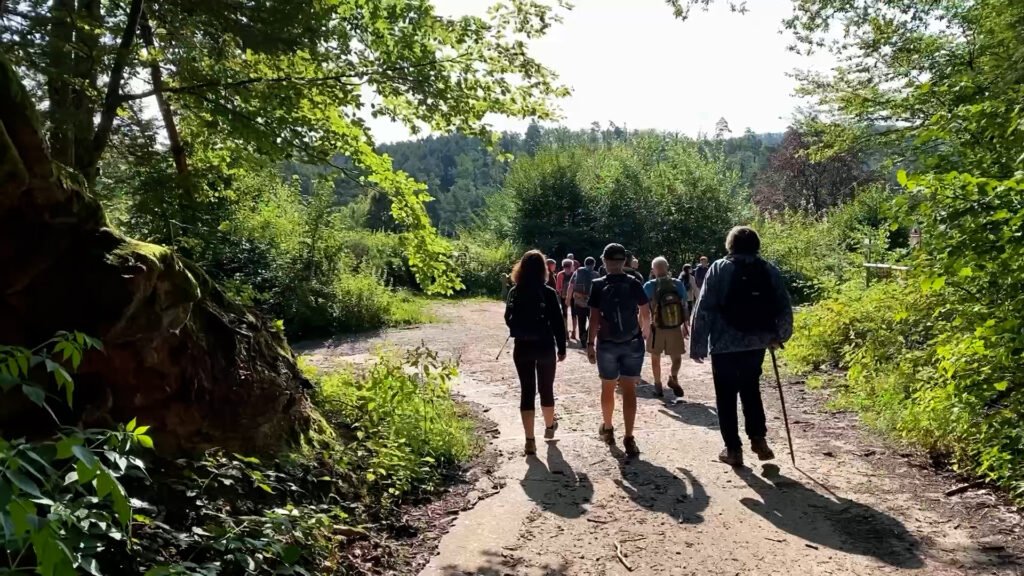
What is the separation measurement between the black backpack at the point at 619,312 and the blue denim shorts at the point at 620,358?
0.06 meters

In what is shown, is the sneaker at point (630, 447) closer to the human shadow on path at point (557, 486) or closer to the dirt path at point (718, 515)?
the dirt path at point (718, 515)

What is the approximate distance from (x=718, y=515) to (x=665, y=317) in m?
4.19

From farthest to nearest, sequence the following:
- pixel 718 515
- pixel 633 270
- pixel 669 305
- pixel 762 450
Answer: pixel 633 270
pixel 669 305
pixel 762 450
pixel 718 515

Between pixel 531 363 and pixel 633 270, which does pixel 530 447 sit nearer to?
pixel 531 363

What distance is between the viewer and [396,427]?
6.34 m

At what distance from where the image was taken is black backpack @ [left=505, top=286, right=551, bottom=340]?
21.6ft

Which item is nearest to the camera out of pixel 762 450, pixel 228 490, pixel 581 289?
pixel 228 490

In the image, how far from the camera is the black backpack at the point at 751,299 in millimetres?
5719

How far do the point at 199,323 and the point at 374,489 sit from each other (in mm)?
1808

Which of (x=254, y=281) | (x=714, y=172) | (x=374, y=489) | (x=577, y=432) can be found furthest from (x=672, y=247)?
(x=374, y=489)

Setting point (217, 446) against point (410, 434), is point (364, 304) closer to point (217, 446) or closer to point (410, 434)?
point (410, 434)

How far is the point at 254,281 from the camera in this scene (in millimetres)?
18422

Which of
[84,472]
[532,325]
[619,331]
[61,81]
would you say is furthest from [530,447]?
[84,472]

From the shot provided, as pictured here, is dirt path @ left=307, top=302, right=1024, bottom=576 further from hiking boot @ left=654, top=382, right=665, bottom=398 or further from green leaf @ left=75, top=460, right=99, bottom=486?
green leaf @ left=75, top=460, right=99, bottom=486
